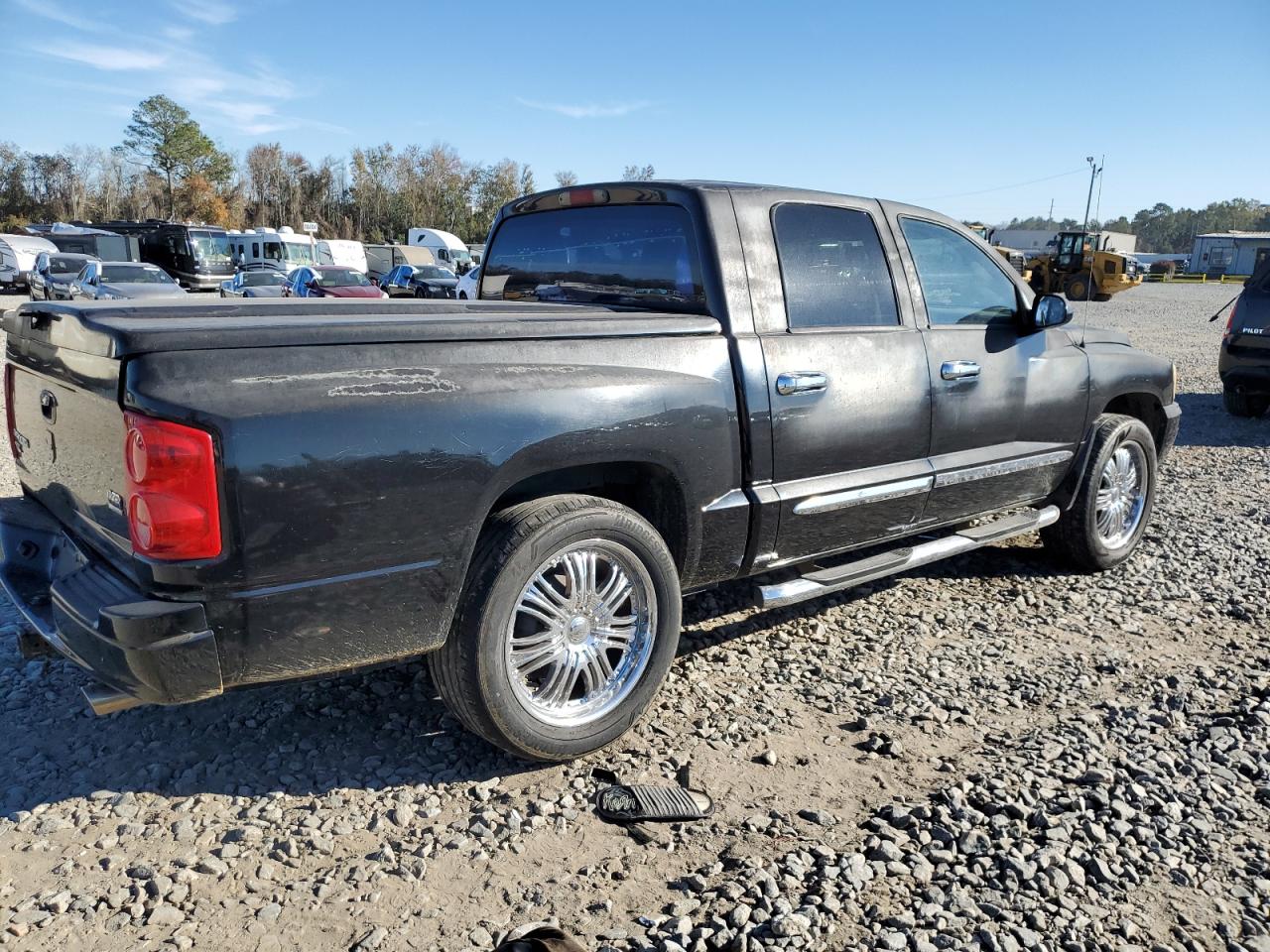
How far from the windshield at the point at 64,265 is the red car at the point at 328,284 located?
750 centimetres

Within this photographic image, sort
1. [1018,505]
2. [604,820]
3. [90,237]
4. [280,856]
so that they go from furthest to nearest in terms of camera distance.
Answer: [90,237]
[1018,505]
[604,820]
[280,856]

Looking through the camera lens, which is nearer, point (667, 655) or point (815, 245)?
point (667, 655)

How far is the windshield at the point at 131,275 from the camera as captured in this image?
76.9 feet

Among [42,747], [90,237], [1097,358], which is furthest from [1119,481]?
[90,237]

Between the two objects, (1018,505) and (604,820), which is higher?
(1018,505)

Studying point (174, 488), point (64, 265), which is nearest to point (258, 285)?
point (64, 265)

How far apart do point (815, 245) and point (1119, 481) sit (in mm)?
2601

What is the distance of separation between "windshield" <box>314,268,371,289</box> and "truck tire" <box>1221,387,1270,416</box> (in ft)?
65.4

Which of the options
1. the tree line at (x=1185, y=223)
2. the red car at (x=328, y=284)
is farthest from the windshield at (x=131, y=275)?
the tree line at (x=1185, y=223)

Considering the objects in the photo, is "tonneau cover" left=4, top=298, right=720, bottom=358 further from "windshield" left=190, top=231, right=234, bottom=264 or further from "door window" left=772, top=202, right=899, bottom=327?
"windshield" left=190, top=231, right=234, bottom=264

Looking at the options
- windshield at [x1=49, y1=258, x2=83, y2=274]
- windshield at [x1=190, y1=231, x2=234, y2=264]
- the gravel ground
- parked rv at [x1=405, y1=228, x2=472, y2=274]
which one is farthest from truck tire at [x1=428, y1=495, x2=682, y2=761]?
parked rv at [x1=405, y1=228, x2=472, y2=274]

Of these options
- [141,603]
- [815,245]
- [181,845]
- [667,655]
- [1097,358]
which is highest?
[815,245]

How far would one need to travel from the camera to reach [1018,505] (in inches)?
184

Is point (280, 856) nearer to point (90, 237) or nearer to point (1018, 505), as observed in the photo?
point (1018, 505)
